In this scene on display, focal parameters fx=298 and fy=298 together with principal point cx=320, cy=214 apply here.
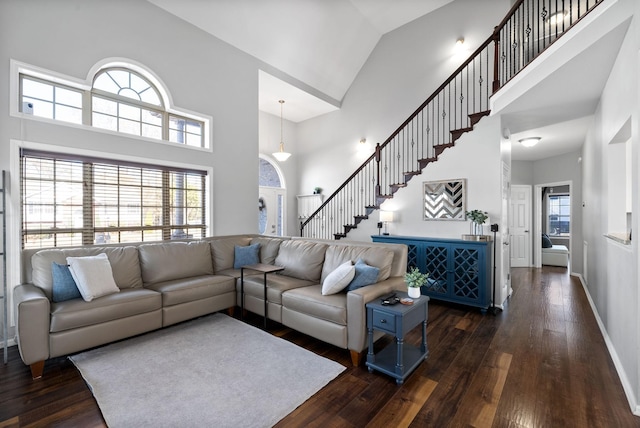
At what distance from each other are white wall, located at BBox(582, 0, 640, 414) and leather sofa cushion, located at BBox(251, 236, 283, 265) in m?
3.67

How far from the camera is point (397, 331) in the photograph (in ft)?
7.68

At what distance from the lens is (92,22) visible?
372 centimetres

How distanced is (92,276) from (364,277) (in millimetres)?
2716

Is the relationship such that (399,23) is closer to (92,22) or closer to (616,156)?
(616,156)

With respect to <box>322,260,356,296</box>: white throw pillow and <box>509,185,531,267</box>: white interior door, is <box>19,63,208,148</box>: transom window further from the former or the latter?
<box>509,185,531,267</box>: white interior door

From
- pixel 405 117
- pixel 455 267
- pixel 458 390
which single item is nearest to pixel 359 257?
pixel 458 390

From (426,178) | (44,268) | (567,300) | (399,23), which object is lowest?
(567,300)

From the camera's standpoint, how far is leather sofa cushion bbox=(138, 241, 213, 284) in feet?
12.2

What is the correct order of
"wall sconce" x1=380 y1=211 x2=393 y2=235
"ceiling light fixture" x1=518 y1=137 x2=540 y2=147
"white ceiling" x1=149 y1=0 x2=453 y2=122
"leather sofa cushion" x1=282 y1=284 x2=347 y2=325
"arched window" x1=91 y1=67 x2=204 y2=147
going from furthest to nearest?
"ceiling light fixture" x1=518 y1=137 x2=540 y2=147 → "wall sconce" x1=380 y1=211 x2=393 y2=235 → "white ceiling" x1=149 y1=0 x2=453 y2=122 → "arched window" x1=91 y1=67 x2=204 y2=147 → "leather sofa cushion" x1=282 y1=284 x2=347 y2=325

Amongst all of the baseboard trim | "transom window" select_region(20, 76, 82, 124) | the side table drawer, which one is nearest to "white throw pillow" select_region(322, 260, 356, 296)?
the side table drawer

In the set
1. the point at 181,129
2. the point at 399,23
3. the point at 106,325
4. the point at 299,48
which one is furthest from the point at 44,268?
the point at 399,23

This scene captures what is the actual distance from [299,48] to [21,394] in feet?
21.1

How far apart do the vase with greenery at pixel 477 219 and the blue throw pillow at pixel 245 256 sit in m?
3.20

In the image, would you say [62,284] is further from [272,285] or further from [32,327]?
[272,285]
